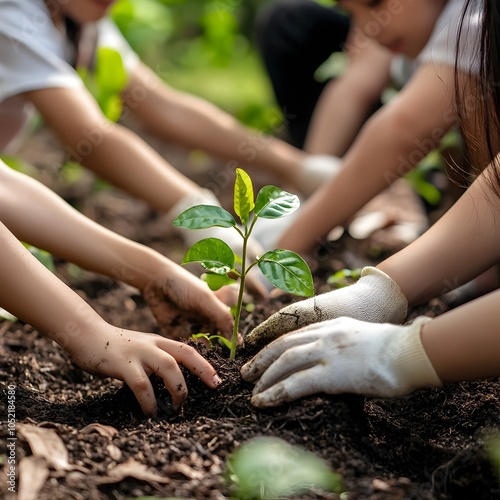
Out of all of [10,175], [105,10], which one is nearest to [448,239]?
[10,175]

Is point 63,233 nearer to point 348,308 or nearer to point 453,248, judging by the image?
point 348,308

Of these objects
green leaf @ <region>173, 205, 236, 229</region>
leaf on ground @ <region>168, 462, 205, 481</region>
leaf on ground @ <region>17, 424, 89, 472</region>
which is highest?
green leaf @ <region>173, 205, 236, 229</region>

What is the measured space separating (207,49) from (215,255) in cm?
315

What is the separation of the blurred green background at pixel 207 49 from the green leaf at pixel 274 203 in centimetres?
206

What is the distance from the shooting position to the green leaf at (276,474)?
39.9 inches

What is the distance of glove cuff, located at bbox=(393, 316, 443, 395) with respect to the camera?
1195 mm

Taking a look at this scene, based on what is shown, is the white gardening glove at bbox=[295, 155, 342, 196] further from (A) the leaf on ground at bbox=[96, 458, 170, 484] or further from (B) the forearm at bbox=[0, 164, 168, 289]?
(A) the leaf on ground at bbox=[96, 458, 170, 484]

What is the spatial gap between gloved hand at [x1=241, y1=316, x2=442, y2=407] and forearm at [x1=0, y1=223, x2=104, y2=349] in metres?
0.34

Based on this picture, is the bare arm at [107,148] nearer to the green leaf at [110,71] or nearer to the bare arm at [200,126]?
the green leaf at [110,71]

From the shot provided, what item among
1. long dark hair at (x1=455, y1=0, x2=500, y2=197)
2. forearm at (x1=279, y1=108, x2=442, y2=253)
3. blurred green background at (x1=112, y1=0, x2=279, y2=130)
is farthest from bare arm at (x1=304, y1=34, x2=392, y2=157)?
long dark hair at (x1=455, y1=0, x2=500, y2=197)

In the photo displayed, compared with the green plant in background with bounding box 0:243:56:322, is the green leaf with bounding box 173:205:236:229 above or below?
above

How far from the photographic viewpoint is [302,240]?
2.24 metres

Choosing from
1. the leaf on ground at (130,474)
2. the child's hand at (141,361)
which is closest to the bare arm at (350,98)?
the child's hand at (141,361)

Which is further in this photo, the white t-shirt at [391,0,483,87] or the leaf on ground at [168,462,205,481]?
the white t-shirt at [391,0,483,87]
